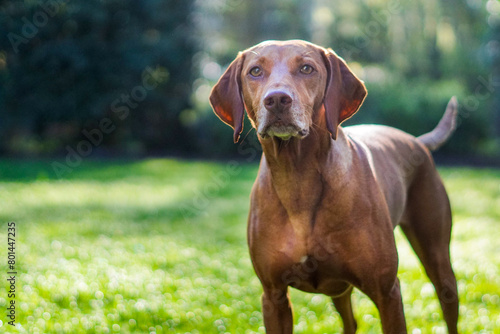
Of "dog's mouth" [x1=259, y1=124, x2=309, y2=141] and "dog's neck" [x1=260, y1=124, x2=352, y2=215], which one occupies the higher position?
"dog's mouth" [x1=259, y1=124, x2=309, y2=141]

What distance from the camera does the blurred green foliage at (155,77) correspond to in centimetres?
1797

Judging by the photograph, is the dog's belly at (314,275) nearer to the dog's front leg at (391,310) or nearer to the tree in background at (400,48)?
the dog's front leg at (391,310)

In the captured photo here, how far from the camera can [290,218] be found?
3111 mm

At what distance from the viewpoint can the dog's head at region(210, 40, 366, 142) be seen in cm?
279

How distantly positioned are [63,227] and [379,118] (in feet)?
39.3

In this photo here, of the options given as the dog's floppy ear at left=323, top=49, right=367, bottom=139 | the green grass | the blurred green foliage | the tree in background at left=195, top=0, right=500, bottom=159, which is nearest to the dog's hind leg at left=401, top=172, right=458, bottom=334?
the green grass

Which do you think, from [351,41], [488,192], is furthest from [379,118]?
[351,41]

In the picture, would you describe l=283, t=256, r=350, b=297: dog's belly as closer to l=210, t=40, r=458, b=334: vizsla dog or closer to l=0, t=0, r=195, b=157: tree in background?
l=210, t=40, r=458, b=334: vizsla dog

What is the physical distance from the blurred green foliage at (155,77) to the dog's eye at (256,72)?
1224 centimetres

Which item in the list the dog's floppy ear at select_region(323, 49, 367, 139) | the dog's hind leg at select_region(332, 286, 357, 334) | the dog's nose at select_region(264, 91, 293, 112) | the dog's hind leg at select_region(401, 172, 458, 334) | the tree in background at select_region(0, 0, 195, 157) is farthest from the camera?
the tree in background at select_region(0, 0, 195, 157)

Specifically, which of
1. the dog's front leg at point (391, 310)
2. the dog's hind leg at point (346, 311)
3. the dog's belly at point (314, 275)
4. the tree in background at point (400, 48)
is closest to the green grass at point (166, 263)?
the dog's hind leg at point (346, 311)

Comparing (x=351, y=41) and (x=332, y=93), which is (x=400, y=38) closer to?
(x=351, y=41)

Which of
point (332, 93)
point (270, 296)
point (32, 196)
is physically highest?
point (332, 93)

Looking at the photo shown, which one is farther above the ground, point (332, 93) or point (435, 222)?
point (332, 93)
